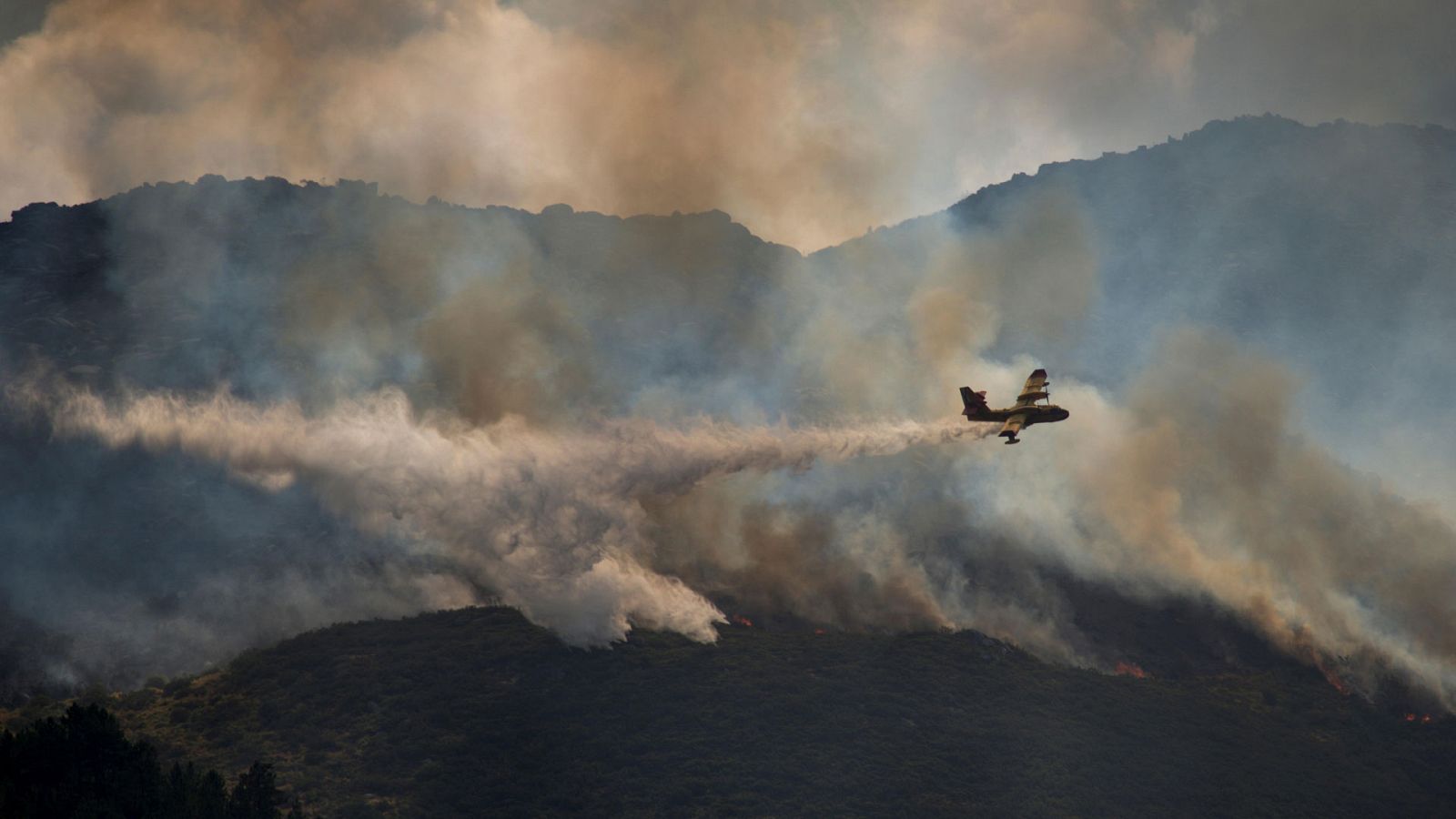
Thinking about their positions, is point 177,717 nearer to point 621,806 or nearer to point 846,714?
point 621,806

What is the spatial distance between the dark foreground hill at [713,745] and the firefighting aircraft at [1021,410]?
2646 inches

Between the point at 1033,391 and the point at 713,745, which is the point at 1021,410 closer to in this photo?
the point at 1033,391

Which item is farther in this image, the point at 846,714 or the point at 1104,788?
the point at 846,714

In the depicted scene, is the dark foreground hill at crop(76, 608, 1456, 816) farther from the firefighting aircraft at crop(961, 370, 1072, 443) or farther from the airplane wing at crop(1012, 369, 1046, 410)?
the airplane wing at crop(1012, 369, 1046, 410)

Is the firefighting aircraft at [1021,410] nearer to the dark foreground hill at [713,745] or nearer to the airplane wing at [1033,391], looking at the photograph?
the airplane wing at [1033,391]

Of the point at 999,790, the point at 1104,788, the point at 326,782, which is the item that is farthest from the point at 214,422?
the point at 1104,788

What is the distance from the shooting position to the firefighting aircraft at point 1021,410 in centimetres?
11756

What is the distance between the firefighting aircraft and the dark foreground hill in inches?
2646

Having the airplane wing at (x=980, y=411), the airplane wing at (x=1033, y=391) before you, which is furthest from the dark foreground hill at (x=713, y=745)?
the airplane wing at (x=1033, y=391)

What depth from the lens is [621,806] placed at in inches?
6422

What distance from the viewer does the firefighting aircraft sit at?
11756 centimetres

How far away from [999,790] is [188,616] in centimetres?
12703

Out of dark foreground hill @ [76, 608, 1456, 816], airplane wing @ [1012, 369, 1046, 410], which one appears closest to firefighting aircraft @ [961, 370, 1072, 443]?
airplane wing @ [1012, 369, 1046, 410]

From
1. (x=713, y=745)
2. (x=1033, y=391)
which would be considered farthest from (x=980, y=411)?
(x=713, y=745)
